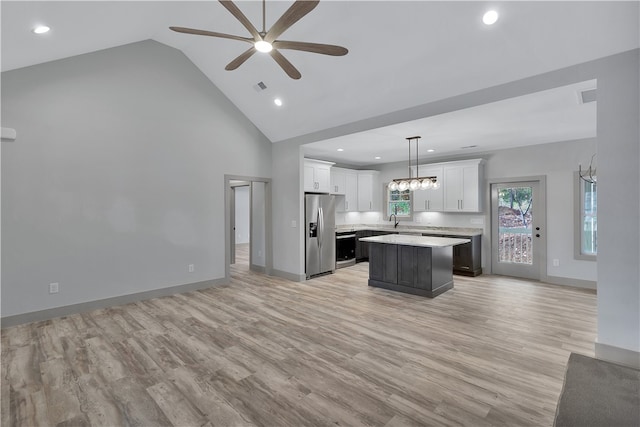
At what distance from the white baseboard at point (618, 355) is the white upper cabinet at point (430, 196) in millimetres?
4441

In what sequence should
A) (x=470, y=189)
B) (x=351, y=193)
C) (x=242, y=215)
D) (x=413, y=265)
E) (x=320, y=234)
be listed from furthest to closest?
(x=242, y=215) → (x=351, y=193) → (x=470, y=189) → (x=320, y=234) → (x=413, y=265)

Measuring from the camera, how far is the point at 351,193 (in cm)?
798

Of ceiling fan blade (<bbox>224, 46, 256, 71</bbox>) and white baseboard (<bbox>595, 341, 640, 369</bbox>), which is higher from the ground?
ceiling fan blade (<bbox>224, 46, 256, 71</bbox>)

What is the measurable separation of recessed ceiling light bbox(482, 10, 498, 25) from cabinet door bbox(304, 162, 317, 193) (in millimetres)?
3989

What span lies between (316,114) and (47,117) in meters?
3.65

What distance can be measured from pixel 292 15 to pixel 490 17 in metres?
1.88

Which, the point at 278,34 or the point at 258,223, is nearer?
the point at 278,34

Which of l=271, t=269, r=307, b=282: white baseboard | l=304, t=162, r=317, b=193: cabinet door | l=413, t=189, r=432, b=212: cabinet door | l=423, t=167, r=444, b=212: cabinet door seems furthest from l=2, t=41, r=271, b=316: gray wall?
l=423, t=167, r=444, b=212: cabinet door

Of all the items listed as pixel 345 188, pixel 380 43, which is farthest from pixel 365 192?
pixel 380 43

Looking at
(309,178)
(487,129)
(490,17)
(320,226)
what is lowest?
(320,226)

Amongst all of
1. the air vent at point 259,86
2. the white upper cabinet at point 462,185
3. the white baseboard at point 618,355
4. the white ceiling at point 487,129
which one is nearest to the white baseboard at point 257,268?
the white ceiling at point 487,129

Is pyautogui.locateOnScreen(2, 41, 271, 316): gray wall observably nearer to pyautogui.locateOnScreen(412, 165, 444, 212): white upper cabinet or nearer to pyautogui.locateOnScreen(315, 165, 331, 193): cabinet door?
pyautogui.locateOnScreen(315, 165, 331, 193): cabinet door

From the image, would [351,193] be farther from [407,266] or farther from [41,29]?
[41,29]

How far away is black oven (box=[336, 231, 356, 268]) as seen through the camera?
7.21 meters
